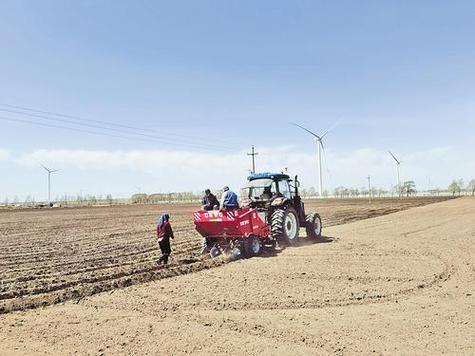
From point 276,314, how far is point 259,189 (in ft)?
27.0

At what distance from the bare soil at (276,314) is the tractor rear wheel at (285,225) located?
2467mm

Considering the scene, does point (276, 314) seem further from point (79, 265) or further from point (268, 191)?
point (268, 191)

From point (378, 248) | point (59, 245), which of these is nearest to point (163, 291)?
point (378, 248)

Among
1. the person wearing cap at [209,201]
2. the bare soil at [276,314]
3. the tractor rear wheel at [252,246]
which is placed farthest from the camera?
the person wearing cap at [209,201]

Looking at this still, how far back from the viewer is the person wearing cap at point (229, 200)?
43.9 feet

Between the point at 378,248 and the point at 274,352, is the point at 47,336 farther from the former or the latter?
the point at 378,248

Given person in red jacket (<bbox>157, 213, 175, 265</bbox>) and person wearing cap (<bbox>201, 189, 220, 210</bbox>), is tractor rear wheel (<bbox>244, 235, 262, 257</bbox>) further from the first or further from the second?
person in red jacket (<bbox>157, 213, 175, 265</bbox>)

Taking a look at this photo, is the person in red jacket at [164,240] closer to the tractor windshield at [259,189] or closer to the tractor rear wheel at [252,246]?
the tractor rear wheel at [252,246]

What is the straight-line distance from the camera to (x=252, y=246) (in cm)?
1341

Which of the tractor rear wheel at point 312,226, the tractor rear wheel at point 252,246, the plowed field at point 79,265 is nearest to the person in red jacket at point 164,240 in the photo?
the plowed field at point 79,265

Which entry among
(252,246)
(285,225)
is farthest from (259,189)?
(252,246)

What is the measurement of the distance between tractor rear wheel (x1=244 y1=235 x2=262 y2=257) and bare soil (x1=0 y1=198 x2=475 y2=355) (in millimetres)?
1229

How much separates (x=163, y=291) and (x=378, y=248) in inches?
295

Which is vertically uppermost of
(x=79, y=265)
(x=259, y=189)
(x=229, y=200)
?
(x=259, y=189)
